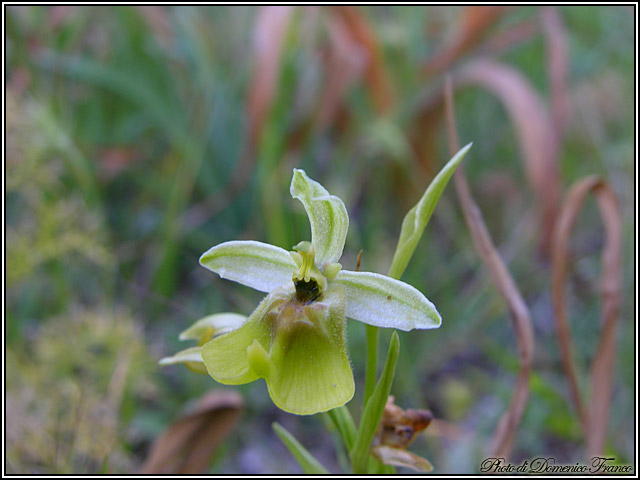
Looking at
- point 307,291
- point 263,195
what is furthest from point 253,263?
point 263,195

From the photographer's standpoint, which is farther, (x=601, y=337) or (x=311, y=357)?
(x=601, y=337)

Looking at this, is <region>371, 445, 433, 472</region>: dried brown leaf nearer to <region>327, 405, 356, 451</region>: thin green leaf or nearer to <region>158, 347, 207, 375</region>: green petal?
<region>327, 405, 356, 451</region>: thin green leaf

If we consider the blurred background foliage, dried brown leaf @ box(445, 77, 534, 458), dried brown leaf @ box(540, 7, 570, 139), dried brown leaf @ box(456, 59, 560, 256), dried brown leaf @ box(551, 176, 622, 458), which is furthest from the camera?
dried brown leaf @ box(540, 7, 570, 139)

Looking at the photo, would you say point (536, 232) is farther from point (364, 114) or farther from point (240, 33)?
point (240, 33)

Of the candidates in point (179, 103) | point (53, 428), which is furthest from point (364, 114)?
point (53, 428)

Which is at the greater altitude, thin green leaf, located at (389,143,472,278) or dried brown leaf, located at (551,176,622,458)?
thin green leaf, located at (389,143,472,278)

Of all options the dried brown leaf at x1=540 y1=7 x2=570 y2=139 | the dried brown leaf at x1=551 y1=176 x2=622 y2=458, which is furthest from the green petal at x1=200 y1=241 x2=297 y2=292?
the dried brown leaf at x1=540 y1=7 x2=570 y2=139

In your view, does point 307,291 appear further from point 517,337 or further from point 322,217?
point 517,337
